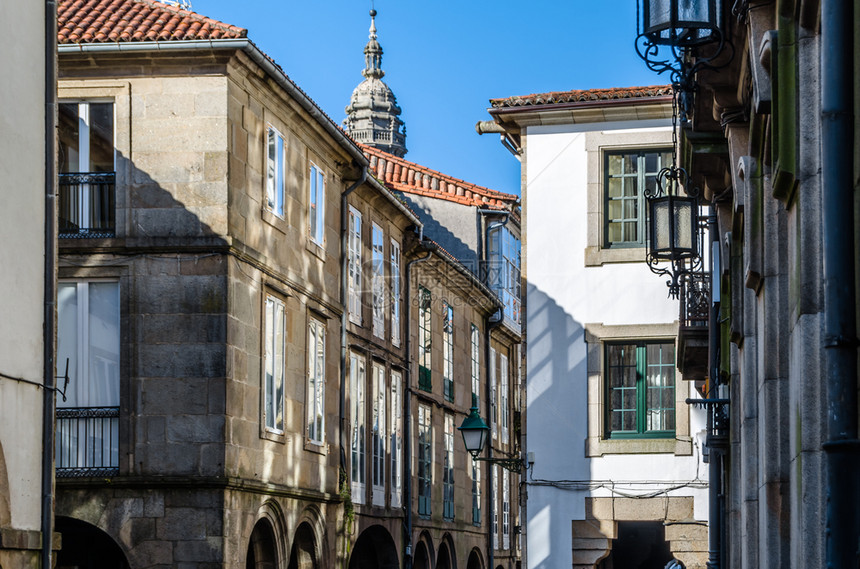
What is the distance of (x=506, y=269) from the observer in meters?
42.3

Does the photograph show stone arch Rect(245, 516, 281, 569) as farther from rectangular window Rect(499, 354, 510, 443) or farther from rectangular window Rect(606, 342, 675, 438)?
rectangular window Rect(499, 354, 510, 443)

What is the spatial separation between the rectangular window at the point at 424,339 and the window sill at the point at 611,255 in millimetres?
11373

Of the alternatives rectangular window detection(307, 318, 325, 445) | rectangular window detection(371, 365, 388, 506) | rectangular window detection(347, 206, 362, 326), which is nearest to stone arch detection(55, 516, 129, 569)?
rectangular window detection(307, 318, 325, 445)

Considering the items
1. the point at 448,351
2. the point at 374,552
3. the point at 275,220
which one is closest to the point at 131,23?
the point at 275,220

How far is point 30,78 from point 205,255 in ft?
19.8

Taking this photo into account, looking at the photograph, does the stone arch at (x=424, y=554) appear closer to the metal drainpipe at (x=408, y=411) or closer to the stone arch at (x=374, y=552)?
the metal drainpipe at (x=408, y=411)

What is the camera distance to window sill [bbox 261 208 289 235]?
896 inches

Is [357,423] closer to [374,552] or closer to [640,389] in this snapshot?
[374,552]

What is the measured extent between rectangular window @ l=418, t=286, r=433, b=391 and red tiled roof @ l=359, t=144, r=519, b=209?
5159 mm

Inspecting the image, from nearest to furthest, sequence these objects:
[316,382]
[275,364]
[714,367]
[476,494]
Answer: [714,367] → [275,364] → [316,382] → [476,494]

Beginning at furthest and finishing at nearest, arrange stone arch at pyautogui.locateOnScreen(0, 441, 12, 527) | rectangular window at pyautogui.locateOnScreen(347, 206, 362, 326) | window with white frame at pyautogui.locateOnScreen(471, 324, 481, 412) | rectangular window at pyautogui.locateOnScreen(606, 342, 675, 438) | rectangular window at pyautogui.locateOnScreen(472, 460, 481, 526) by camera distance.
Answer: window with white frame at pyautogui.locateOnScreen(471, 324, 481, 412), rectangular window at pyautogui.locateOnScreen(472, 460, 481, 526), rectangular window at pyautogui.locateOnScreen(347, 206, 362, 326), rectangular window at pyautogui.locateOnScreen(606, 342, 675, 438), stone arch at pyautogui.locateOnScreen(0, 441, 12, 527)

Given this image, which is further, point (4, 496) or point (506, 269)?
point (506, 269)

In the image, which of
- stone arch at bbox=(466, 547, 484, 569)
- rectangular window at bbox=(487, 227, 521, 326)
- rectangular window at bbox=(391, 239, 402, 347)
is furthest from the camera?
rectangular window at bbox=(487, 227, 521, 326)

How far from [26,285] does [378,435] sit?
598 inches
